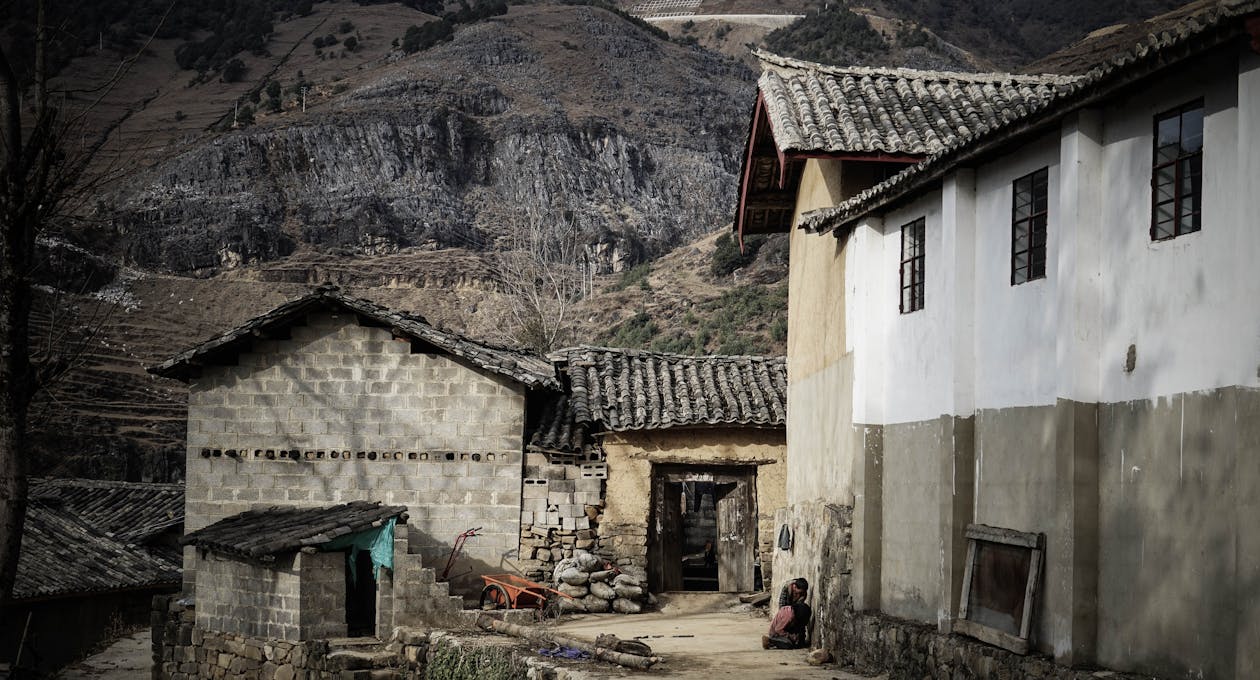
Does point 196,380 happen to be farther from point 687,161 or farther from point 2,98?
point 687,161

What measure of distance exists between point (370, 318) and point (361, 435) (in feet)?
5.94

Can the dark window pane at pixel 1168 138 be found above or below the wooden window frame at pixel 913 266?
above

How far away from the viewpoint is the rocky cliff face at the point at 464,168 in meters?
71.7


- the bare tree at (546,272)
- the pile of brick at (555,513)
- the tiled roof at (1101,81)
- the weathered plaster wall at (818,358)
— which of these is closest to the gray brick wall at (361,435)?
the pile of brick at (555,513)

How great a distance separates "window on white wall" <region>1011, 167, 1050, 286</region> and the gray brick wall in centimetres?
1048

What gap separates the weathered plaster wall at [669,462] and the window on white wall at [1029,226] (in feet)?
33.6

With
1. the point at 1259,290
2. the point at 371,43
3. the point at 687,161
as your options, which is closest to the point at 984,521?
the point at 1259,290

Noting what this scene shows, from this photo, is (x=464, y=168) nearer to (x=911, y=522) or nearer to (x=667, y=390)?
(x=667, y=390)

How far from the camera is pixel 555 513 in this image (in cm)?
2008

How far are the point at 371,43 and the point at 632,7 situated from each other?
3566cm

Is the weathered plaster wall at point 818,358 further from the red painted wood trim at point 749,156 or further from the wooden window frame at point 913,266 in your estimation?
the wooden window frame at point 913,266

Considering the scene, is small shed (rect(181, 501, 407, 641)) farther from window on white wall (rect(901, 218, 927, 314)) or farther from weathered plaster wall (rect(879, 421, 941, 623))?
window on white wall (rect(901, 218, 927, 314))

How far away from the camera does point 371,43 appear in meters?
98.8

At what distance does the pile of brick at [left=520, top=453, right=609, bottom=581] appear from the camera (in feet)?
65.3
